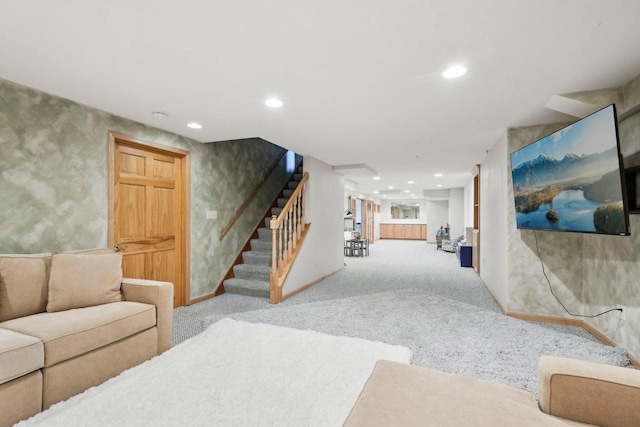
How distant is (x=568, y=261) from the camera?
11.0 feet

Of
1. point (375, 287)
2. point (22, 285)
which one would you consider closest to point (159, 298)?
point (22, 285)

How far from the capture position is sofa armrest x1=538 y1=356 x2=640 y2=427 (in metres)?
1.03

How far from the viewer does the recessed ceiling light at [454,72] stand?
2.11 meters

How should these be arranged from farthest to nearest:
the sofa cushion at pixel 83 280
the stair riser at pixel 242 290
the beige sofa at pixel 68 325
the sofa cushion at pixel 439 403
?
the stair riser at pixel 242 290 → the sofa cushion at pixel 83 280 → the beige sofa at pixel 68 325 → the sofa cushion at pixel 439 403

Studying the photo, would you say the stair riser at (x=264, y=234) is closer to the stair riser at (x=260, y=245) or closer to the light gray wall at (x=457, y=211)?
the stair riser at (x=260, y=245)

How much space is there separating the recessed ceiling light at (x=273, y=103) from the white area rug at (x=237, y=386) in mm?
2125

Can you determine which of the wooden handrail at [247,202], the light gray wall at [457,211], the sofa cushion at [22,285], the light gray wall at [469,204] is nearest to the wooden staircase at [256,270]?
the wooden handrail at [247,202]

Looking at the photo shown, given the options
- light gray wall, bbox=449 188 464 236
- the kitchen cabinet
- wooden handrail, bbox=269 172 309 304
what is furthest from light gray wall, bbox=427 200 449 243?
wooden handrail, bbox=269 172 309 304

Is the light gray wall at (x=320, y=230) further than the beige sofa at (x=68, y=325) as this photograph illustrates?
Yes

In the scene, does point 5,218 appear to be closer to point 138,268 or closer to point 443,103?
point 138,268

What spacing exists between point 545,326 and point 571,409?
2.67 m

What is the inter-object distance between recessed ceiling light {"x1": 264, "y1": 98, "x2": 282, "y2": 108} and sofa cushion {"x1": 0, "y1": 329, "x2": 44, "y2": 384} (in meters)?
2.27

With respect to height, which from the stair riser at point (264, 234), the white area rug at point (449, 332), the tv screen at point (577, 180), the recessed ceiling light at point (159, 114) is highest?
the recessed ceiling light at point (159, 114)

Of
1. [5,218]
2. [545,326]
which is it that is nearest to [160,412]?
[5,218]
